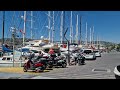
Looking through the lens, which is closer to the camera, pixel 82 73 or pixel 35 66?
pixel 82 73

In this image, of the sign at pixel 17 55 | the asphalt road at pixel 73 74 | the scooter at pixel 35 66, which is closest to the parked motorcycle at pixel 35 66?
the scooter at pixel 35 66

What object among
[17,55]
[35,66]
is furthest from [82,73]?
[17,55]

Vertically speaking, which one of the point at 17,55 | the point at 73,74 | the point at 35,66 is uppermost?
the point at 17,55

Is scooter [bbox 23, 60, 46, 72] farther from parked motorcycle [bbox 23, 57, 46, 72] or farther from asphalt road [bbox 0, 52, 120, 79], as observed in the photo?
asphalt road [bbox 0, 52, 120, 79]

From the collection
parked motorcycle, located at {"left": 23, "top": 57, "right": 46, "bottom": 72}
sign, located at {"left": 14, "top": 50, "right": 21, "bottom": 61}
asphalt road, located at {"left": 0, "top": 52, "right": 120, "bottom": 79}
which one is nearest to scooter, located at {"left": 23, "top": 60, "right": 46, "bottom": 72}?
parked motorcycle, located at {"left": 23, "top": 57, "right": 46, "bottom": 72}

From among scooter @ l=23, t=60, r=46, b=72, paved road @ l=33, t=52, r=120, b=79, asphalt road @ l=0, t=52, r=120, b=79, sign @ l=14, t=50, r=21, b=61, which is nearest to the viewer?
asphalt road @ l=0, t=52, r=120, b=79

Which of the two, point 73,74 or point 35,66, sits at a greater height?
point 35,66

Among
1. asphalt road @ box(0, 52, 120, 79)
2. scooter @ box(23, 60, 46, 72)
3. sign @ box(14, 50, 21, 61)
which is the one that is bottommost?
asphalt road @ box(0, 52, 120, 79)

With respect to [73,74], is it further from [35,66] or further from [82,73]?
[35,66]

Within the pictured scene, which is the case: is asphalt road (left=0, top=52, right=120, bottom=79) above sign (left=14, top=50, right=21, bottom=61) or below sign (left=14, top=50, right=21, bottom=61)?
below
